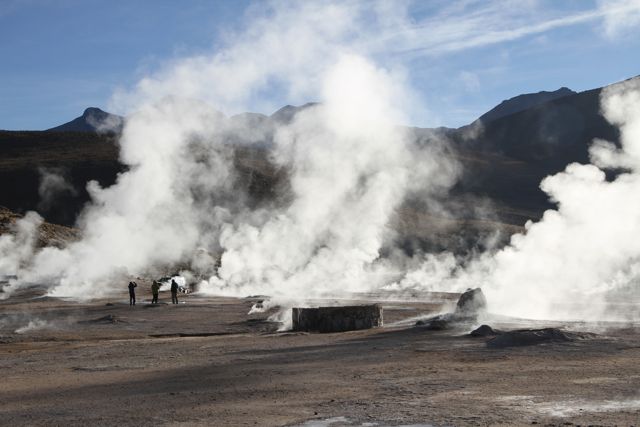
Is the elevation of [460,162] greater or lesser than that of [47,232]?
greater

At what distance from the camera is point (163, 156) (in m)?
63.2

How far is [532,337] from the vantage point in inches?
631

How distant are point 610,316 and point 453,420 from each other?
54.0 feet

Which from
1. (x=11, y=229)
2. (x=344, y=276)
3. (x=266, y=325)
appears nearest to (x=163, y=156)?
(x=11, y=229)

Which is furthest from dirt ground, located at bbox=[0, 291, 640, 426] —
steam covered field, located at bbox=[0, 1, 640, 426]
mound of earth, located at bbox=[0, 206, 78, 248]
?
mound of earth, located at bbox=[0, 206, 78, 248]

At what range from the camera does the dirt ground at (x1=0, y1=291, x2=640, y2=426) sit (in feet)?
31.2

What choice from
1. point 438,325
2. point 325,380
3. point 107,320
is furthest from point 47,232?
point 325,380

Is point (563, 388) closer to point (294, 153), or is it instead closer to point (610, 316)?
point (610, 316)

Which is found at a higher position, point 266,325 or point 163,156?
point 163,156

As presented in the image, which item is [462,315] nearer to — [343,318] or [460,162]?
[343,318]

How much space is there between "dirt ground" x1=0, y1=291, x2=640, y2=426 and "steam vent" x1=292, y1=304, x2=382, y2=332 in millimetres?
653

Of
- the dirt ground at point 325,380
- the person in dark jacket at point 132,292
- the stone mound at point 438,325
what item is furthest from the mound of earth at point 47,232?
the stone mound at point 438,325

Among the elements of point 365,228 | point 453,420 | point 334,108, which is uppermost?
point 334,108

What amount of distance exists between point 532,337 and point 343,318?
7.66 m
